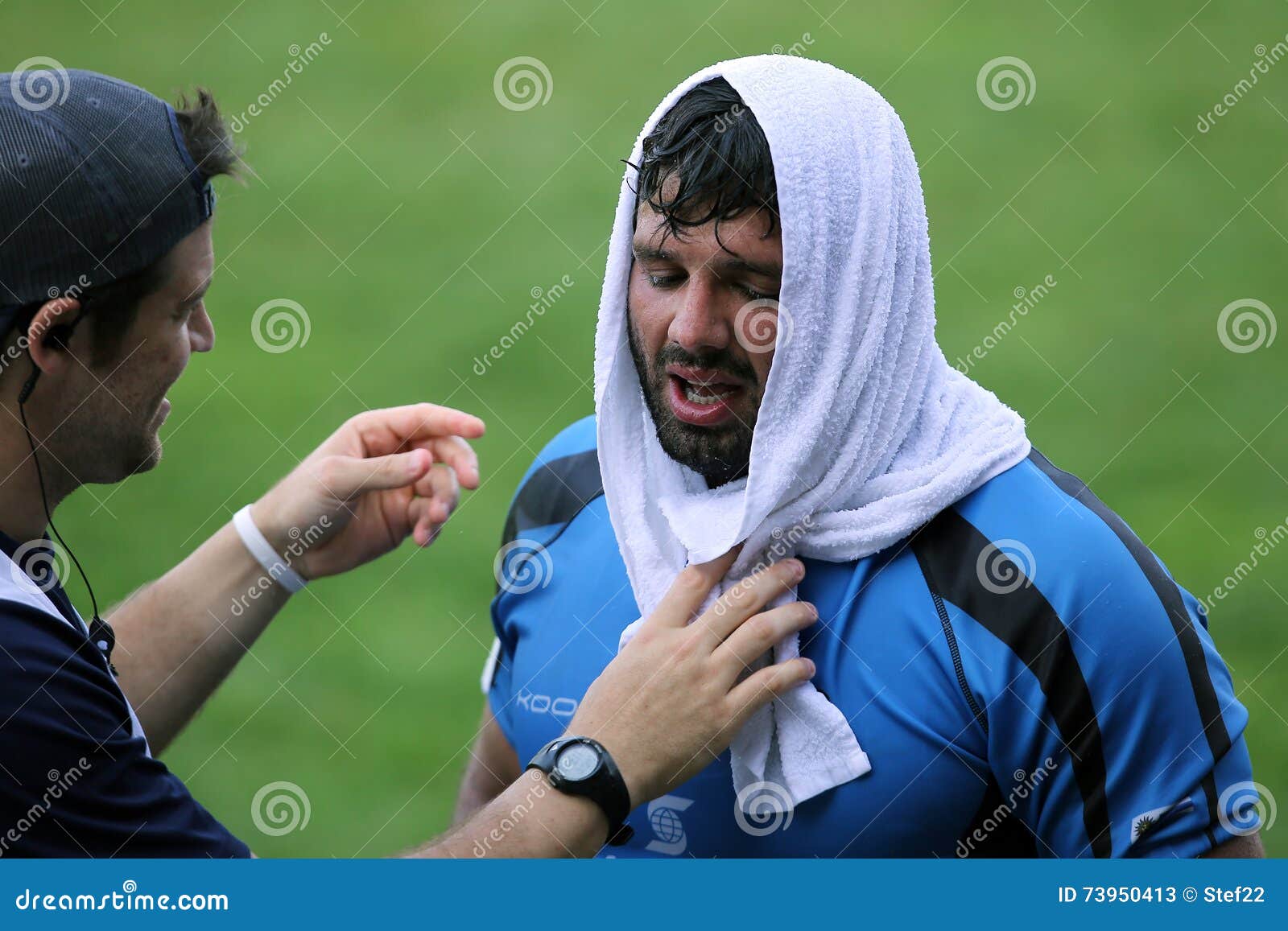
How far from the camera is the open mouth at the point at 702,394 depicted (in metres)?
2.87

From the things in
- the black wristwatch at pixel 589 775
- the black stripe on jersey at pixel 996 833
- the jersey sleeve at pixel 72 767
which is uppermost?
the black stripe on jersey at pixel 996 833

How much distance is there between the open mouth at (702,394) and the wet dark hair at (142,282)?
1.07 meters

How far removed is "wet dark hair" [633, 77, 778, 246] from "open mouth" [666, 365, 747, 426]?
0.87 ft

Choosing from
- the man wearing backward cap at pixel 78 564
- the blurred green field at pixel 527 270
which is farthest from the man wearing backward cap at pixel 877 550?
the blurred green field at pixel 527 270

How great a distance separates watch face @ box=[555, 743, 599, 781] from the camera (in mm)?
2754

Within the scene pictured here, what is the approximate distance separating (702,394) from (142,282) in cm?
116

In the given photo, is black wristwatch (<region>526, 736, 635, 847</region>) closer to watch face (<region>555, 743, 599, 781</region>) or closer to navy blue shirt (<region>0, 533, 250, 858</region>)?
watch face (<region>555, 743, 599, 781</region>)

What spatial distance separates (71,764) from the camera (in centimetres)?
268

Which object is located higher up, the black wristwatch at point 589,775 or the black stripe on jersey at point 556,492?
the black stripe on jersey at point 556,492

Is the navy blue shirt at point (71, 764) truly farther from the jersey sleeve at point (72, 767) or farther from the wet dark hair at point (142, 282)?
the wet dark hair at point (142, 282)

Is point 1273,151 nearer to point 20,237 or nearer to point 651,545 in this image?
point 651,545

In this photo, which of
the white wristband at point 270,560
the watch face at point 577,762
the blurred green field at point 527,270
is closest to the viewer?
the watch face at point 577,762

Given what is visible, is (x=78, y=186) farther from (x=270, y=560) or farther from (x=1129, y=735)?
(x=1129, y=735)

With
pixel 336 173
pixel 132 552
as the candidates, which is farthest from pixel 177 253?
pixel 336 173
